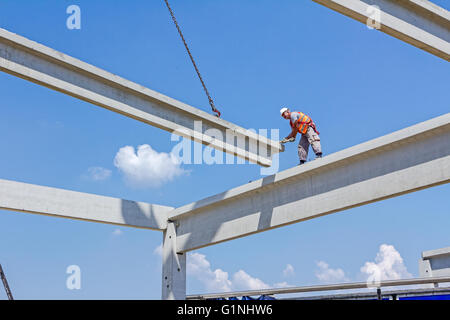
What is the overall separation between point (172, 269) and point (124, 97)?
4037 millimetres

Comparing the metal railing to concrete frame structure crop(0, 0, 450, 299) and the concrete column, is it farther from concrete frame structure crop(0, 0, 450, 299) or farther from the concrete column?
the concrete column

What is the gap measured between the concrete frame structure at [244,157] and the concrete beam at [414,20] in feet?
0.05

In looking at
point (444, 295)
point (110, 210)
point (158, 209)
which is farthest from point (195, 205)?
point (444, 295)

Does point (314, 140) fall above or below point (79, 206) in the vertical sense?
above

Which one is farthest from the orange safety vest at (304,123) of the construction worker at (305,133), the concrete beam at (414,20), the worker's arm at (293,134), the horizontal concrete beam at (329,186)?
the concrete beam at (414,20)

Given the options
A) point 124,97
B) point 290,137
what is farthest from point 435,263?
point 124,97

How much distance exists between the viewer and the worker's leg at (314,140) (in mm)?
9675

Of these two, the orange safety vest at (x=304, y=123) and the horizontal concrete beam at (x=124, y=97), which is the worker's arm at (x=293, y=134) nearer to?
the orange safety vest at (x=304, y=123)

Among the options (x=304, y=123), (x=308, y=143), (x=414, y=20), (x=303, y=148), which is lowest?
(x=303, y=148)

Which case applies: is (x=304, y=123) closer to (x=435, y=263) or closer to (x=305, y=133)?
(x=305, y=133)

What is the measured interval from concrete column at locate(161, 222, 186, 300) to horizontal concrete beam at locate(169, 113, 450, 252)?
24 centimetres

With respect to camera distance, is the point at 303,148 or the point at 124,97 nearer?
the point at 303,148

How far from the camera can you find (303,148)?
9953mm
